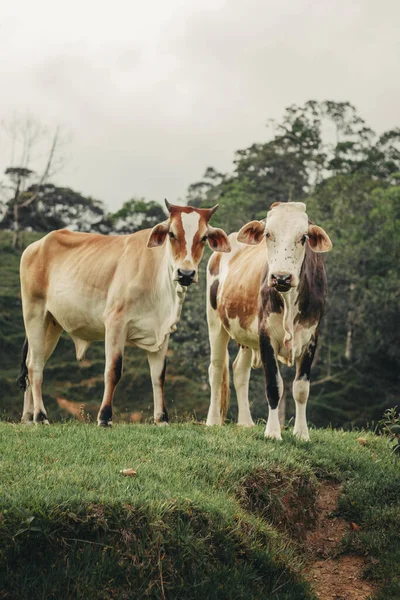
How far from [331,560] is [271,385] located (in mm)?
2138

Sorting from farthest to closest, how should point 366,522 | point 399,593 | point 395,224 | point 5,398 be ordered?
point 395,224
point 5,398
point 366,522
point 399,593

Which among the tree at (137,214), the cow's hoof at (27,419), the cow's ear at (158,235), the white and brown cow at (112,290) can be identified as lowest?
the cow's hoof at (27,419)

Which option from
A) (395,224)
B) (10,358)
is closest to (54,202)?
(10,358)

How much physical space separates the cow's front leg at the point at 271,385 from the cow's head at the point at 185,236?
1.10 metres

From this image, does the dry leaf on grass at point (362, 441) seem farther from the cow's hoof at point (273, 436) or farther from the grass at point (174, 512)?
the cow's hoof at point (273, 436)

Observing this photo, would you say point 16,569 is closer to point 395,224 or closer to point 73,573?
point 73,573

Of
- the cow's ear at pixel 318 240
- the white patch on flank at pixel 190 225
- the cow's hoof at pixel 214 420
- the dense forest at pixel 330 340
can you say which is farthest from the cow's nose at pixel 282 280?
the dense forest at pixel 330 340

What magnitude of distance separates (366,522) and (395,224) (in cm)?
3169

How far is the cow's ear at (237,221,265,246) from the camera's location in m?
9.41

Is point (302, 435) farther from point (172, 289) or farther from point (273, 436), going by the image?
point (172, 289)

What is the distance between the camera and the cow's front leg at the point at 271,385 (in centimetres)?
894

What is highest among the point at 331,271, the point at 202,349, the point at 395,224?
the point at 395,224

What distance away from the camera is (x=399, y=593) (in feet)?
22.7

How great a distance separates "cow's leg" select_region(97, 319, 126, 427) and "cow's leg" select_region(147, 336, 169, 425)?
0.57 meters
